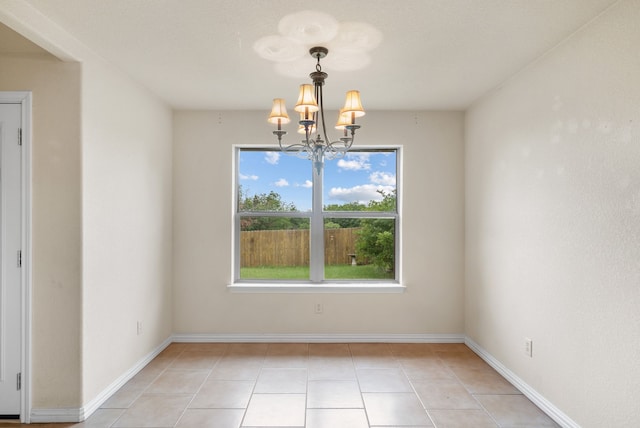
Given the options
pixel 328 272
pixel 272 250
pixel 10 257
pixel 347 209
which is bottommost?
pixel 328 272

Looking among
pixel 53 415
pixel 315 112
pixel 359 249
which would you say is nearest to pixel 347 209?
pixel 359 249

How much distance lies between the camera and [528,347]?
9.31ft

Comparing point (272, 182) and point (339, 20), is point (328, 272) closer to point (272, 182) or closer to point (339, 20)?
point (272, 182)

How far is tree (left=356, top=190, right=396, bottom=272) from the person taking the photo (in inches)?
168

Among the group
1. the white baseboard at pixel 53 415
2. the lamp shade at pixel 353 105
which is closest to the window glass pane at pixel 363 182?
the lamp shade at pixel 353 105

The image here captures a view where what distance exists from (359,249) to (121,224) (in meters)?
2.37

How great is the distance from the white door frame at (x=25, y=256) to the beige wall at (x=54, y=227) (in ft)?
0.10

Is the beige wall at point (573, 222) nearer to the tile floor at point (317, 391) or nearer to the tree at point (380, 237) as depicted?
the tile floor at point (317, 391)

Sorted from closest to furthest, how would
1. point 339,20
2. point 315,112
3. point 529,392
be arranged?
point 339,20
point 315,112
point 529,392

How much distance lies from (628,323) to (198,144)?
149 inches

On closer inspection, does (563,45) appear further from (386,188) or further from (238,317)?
(238,317)

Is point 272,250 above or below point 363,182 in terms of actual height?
below

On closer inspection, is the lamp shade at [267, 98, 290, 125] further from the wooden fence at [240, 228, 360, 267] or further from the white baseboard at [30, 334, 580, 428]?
the white baseboard at [30, 334, 580, 428]

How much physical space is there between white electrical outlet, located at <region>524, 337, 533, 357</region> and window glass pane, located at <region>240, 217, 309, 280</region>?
2197 mm
